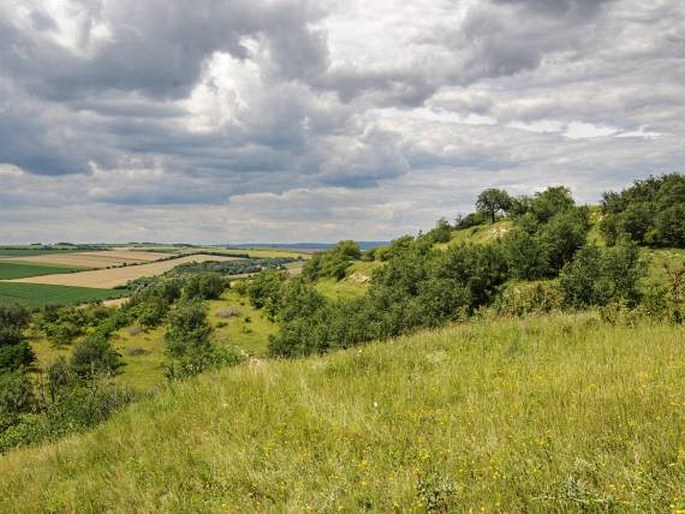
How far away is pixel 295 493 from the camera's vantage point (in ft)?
16.5

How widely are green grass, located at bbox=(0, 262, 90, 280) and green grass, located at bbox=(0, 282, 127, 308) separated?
20.0m

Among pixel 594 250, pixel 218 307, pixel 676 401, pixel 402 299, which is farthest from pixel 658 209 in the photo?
pixel 218 307

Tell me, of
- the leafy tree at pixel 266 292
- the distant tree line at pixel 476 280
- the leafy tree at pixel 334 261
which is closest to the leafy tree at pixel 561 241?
the distant tree line at pixel 476 280

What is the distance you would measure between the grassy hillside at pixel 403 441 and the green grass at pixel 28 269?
193327 mm

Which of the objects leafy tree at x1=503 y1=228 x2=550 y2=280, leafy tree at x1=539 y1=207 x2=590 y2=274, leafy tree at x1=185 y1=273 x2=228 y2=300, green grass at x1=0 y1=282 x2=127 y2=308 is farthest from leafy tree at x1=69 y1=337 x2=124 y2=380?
leafy tree at x1=539 y1=207 x2=590 y2=274

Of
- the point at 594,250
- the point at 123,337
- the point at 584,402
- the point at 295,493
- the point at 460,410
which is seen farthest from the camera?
the point at 123,337

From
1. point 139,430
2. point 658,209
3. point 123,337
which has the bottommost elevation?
point 123,337

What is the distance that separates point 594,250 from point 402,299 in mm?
31480

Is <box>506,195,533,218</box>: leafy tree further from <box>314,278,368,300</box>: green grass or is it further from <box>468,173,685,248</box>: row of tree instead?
<box>314,278,368,300</box>: green grass

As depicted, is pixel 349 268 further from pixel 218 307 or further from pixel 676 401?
pixel 676 401

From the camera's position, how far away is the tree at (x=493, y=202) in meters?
123

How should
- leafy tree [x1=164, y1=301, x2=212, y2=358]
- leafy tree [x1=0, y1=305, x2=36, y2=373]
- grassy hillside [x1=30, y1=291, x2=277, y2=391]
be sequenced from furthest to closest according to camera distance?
leafy tree [x1=164, y1=301, x2=212, y2=358], grassy hillside [x1=30, y1=291, x2=277, y2=391], leafy tree [x1=0, y1=305, x2=36, y2=373]

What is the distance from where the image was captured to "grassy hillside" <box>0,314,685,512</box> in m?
4.46

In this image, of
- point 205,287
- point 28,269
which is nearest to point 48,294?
point 205,287
